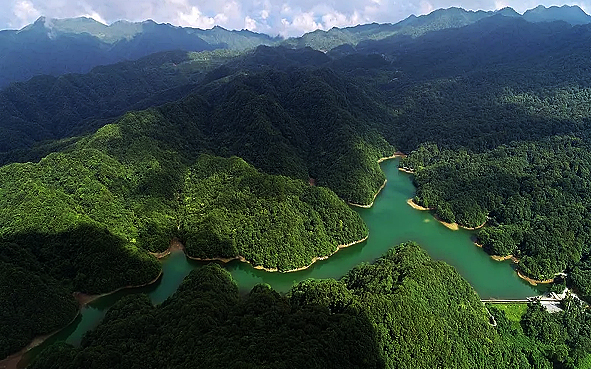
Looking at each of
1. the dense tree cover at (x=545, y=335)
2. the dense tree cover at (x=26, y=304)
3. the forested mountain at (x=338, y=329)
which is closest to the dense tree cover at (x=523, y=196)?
the dense tree cover at (x=545, y=335)

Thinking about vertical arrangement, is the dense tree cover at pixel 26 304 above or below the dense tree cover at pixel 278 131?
below

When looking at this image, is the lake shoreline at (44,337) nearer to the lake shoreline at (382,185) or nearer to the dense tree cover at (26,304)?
the dense tree cover at (26,304)

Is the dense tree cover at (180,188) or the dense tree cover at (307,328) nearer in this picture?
the dense tree cover at (307,328)

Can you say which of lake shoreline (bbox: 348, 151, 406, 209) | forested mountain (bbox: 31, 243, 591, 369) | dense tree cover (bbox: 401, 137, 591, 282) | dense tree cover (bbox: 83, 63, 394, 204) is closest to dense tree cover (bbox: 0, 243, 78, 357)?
forested mountain (bbox: 31, 243, 591, 369)

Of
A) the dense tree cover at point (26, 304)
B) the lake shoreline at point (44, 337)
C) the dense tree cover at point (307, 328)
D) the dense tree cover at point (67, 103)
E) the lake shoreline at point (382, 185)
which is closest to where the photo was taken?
the dense tree cover at point (307, 328)

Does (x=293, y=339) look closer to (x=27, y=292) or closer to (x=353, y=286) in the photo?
(x=353, y=286)

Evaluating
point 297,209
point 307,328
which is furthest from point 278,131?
point 307,328

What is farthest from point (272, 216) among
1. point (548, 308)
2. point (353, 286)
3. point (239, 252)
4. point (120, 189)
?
point (548, 308)
